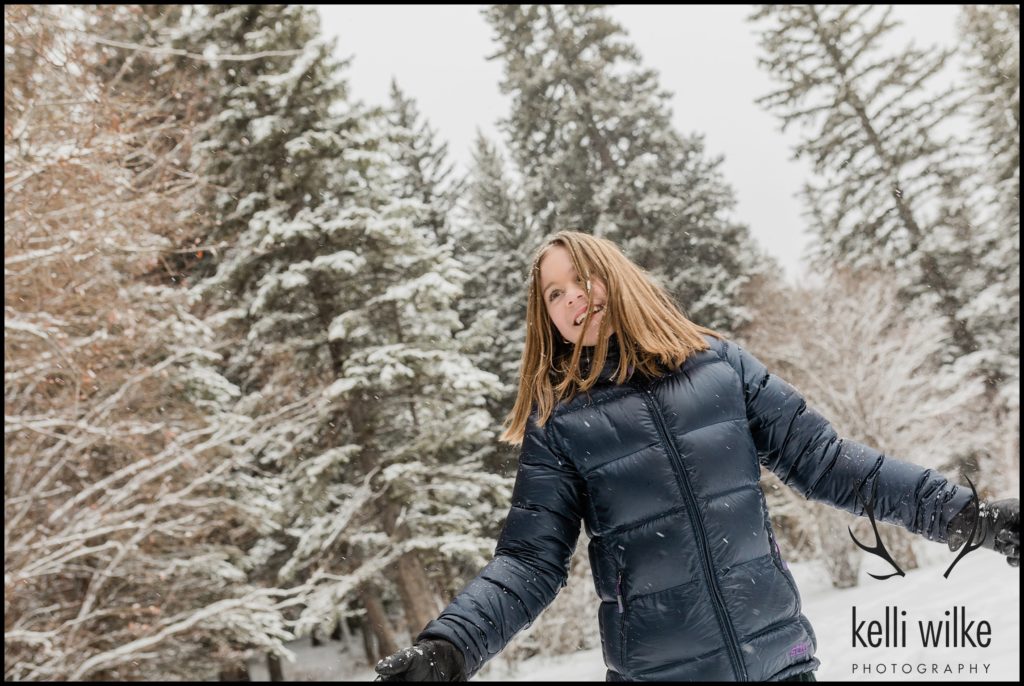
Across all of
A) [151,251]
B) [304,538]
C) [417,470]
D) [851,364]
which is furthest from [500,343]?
[151,251]

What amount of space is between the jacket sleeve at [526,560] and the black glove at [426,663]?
1.2 inches

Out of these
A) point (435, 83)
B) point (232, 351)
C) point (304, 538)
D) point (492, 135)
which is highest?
point (435, 83)

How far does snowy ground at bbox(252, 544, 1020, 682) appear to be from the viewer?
5.48m

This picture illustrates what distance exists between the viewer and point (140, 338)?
920cm

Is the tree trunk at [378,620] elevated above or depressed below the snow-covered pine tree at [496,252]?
below

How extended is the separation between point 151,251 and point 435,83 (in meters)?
158

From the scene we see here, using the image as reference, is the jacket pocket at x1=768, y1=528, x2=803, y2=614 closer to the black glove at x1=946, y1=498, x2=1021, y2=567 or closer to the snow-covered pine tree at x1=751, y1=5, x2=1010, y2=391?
the black glove at x1=946, y1=498, x2=1021, y2=567

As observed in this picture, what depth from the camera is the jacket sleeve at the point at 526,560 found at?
160 centimetres

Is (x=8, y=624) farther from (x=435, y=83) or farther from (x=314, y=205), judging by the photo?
(x=435, y=83)

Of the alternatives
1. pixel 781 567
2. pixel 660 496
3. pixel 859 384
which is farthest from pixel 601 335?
pixel 859 384

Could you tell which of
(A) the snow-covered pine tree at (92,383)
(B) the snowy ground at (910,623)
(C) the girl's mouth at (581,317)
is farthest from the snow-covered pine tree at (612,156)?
(C) the girl's mouth at (581,317)

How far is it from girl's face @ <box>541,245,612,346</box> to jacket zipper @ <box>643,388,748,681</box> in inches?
14.0

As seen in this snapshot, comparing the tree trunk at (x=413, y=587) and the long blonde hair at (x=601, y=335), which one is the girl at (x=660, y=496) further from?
the tree trunk at (x=413, y=587)

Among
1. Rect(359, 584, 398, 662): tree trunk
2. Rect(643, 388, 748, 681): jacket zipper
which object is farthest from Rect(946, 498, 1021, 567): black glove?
Rect(359, 584, 398, 662): tree trunk
